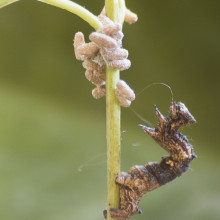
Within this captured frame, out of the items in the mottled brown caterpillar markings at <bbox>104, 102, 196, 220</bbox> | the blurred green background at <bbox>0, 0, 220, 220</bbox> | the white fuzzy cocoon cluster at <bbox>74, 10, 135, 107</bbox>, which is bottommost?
the mottled brown caterpillar markings at <bbox>104, 102, 196, 220</bbox>

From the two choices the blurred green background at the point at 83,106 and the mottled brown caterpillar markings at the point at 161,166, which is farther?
the blurred green background at the point at 83,106

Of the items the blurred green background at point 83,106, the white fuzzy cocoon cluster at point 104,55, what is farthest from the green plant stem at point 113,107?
the blurred green background at point 83,106

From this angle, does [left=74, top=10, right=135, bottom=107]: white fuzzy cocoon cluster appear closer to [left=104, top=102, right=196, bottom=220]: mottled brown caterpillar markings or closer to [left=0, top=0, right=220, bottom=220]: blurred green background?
[left=104, top=102, right=196, bottom=220]: mottled brown caterpillar markings

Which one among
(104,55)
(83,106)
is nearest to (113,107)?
(104,55)

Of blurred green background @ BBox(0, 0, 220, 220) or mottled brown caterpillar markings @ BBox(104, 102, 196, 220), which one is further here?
blurred green background @ BBox(0, 0, 220, 220)

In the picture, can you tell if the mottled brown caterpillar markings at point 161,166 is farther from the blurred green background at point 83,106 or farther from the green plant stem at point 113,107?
the blurred green background at point 83,106

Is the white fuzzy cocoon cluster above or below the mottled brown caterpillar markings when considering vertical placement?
above

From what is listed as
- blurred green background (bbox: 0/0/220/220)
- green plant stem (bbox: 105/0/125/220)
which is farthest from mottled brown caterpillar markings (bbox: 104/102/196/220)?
blurred green background (bbox: 0/0/220/220)
